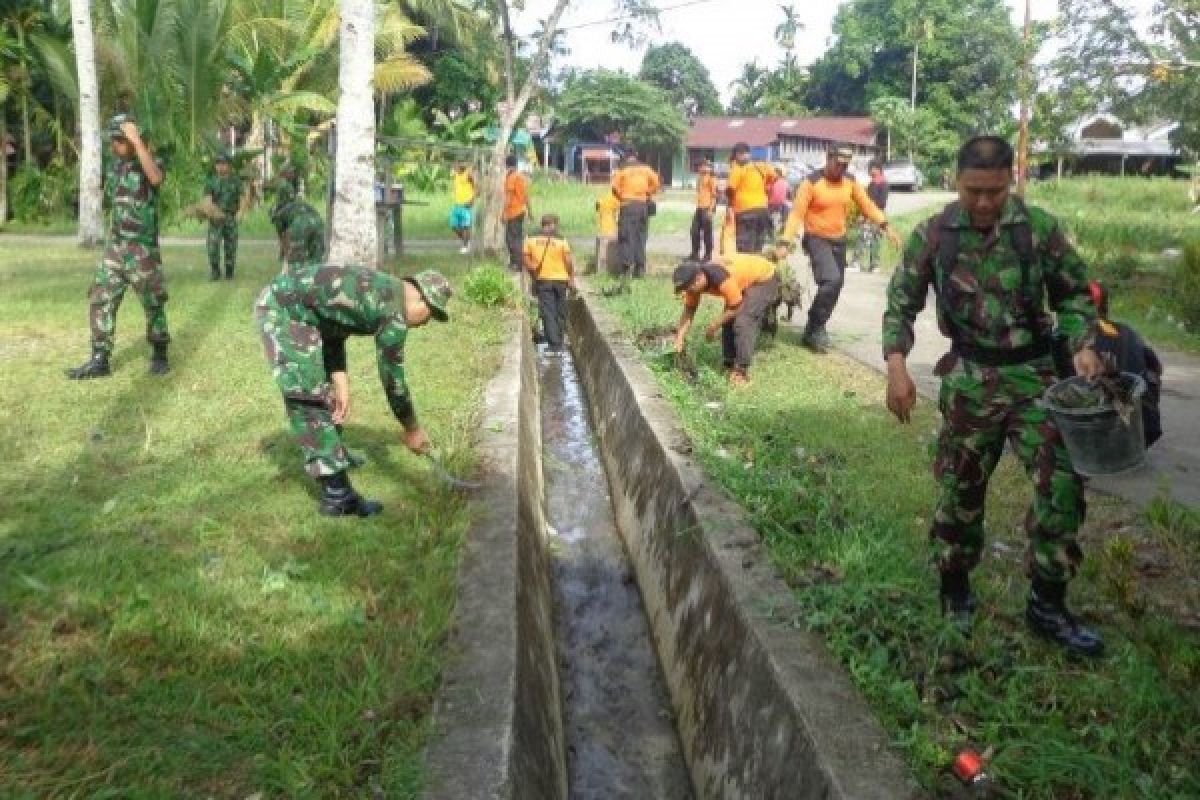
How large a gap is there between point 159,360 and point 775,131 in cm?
4777

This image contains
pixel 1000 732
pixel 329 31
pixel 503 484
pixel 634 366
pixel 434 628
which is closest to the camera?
pixel 1000 732

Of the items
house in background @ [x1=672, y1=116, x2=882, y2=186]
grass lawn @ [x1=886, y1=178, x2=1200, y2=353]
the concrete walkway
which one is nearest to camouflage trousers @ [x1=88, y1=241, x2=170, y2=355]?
the concrete walkway

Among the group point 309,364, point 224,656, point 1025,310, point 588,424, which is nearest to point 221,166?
point 588,424

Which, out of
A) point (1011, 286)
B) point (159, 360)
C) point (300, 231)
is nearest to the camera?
point (1011, 286)

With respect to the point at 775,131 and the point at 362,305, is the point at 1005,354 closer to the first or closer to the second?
the point at 362,305

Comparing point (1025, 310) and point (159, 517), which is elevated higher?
point (1025, 310)

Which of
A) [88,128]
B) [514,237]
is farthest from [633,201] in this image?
[88,128]

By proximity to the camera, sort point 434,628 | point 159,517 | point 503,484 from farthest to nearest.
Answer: point 503,484 → point 159,517 → point 434,628

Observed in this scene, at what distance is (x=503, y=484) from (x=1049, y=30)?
41.3ft

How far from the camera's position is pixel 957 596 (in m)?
3.82

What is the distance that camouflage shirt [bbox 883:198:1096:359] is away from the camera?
11.4ft

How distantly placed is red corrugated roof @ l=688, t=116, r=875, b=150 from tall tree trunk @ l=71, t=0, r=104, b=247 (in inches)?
1513

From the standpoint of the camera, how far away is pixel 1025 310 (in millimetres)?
3504

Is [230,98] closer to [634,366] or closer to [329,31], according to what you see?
[329,31]
